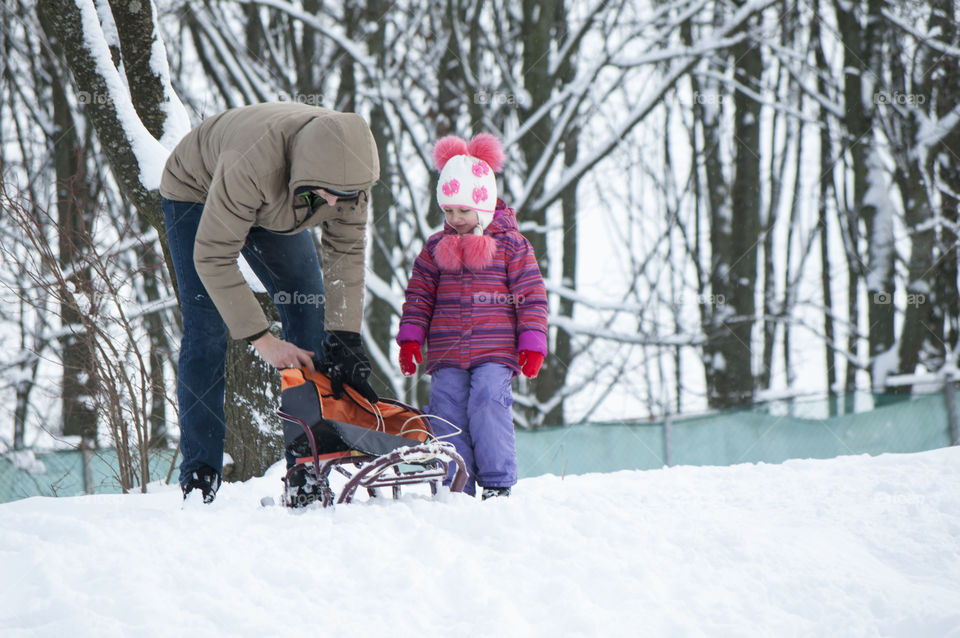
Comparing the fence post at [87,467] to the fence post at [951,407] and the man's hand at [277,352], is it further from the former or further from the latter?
the fence post at [951,407]

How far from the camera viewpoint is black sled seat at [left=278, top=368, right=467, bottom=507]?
2.31 metres

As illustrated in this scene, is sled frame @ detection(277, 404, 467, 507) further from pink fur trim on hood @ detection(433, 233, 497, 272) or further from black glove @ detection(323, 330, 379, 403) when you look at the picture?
pink fur trim on hood @ detection(433, 233, 497, 272)

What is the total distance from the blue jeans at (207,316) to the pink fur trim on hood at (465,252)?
2.10 ft

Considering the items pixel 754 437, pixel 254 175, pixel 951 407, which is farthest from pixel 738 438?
pixel 254 175

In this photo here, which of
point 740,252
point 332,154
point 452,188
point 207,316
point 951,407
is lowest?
point 951,407

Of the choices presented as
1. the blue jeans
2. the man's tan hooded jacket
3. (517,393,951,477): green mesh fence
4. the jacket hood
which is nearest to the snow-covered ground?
the blue jeans

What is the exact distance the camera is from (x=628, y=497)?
302 centimetres

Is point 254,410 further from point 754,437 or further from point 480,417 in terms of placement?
point 754,437

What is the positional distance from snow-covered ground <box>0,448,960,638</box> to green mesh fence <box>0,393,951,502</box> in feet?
10.1

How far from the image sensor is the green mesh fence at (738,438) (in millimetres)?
5664

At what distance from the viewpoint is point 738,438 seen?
18.8 feet

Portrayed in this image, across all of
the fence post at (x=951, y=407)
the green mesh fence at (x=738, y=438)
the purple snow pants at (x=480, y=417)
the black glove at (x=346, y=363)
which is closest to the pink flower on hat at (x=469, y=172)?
the purple snow pants at (x=480, y=417)

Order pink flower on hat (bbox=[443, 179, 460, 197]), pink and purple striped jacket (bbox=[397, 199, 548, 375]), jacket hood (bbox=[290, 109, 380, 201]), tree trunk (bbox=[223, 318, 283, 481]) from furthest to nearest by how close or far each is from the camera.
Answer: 1. tree trunk (bbox=[223, 318, 283, 481])
2. pink flower on hat (bbox=[443, 179, 460, 197])
3. pink and purple striped jacket (bbox=[397, 199, 548, 375])
4. jacket hood (bbox=[290, 109, 380, 201])

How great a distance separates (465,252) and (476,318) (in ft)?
0.92
